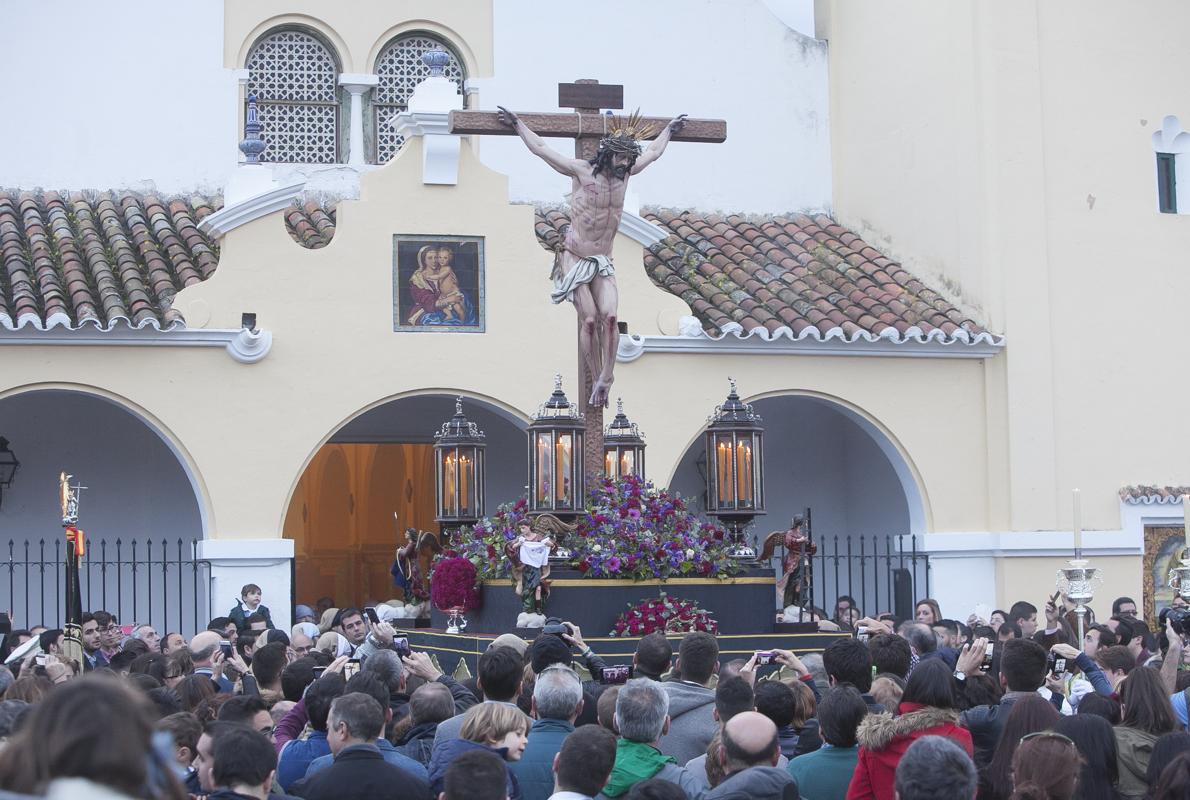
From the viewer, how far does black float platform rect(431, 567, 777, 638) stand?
462 inches

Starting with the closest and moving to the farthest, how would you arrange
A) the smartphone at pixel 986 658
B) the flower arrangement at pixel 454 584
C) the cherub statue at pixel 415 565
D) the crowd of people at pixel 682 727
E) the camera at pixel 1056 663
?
the crowd of people at pixel 682 727
the smartphone at pixel 986 658
the camera at pixel 1056 663
the flower arrangement at pixel 454 584
the cherub statue at pixel 415 565

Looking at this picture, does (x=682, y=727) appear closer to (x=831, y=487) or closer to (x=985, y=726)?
(x=985, y=726)

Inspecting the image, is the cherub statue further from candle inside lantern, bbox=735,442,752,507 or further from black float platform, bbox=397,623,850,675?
candle inside lantern, bbox=735,442,752,507

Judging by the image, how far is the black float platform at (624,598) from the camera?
11734 mm

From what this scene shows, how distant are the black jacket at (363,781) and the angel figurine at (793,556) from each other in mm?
7004

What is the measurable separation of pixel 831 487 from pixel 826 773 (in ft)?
45.0

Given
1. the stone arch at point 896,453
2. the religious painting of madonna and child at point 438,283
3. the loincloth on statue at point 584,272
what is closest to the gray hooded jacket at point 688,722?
the loincloth on statue at point 584,272

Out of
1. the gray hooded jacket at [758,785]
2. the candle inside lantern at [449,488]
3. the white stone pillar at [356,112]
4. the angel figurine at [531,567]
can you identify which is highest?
the white stone pillar at [356,112]

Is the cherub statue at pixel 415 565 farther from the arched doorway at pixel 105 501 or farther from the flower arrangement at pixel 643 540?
the arched doorway at pixel 105 501

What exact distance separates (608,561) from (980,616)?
189 inches

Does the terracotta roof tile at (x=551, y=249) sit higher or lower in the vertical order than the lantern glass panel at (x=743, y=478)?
Result: higher

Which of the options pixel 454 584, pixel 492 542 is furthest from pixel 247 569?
pixel 492 542

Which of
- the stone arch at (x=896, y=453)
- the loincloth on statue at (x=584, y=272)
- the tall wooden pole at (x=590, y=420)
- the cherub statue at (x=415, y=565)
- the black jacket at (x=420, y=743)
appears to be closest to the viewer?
the black jacket at (x=420, y=743)

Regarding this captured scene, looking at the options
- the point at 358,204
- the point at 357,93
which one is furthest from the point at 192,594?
the point at 357,93
